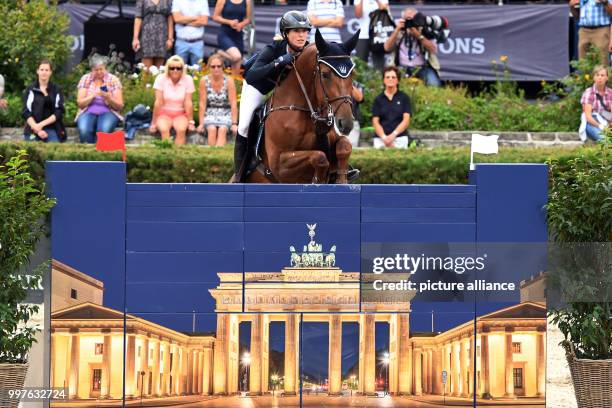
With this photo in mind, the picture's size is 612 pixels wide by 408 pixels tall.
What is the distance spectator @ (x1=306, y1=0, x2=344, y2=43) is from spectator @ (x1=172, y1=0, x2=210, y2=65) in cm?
161

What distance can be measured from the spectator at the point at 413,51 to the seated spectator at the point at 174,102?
313cm

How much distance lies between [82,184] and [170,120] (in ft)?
27.5

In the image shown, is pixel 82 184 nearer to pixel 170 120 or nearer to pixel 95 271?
pixel 95 271

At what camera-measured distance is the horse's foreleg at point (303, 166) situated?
1070 cm

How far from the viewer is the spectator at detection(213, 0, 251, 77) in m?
18.7

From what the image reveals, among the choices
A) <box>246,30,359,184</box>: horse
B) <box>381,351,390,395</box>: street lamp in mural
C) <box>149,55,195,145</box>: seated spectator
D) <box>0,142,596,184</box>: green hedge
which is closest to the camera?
<box>381,351,390,395</box>: street lamp in mural

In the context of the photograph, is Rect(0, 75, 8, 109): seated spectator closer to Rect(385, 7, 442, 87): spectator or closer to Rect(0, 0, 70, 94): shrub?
Rect(0, 0, 70, 94): shrub

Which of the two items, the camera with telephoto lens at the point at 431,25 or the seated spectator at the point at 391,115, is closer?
the seated spectator at the point at 391,115

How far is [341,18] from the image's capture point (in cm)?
1809

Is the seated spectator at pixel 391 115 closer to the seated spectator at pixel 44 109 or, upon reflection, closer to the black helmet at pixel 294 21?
the seated spectator at pixel 44 109

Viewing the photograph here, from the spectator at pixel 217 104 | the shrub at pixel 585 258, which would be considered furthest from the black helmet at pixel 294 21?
the spectator at pixel 217 104

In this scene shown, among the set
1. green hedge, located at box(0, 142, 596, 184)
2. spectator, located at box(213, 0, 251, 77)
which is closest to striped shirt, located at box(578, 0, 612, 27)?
spectator, located at box(213, 0, 251, 77)

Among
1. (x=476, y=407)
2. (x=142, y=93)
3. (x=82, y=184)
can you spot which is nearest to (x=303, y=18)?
(x=82, y=184)

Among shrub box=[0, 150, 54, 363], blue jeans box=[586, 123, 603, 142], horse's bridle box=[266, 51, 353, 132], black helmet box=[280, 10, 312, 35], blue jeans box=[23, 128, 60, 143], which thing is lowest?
shrub box=[0, 150, 54, 363]
